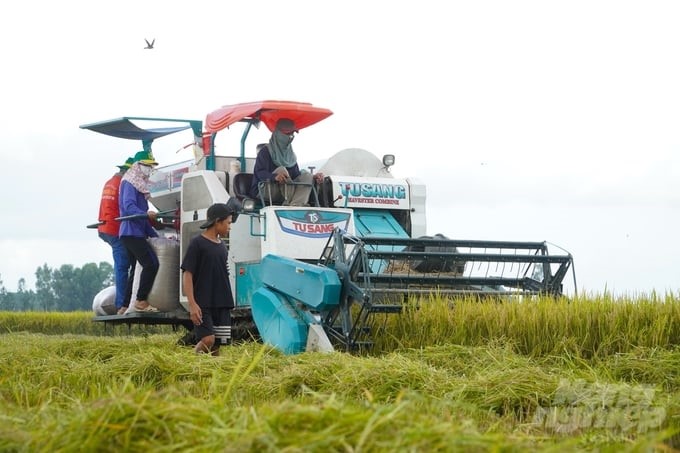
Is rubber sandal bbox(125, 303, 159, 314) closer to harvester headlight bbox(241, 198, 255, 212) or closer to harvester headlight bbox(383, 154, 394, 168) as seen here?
harvester headlight bbox(241, 198, 255, 212)

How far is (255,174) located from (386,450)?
818 centimetres

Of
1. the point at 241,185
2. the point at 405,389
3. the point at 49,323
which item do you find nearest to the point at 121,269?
the point at 241,185

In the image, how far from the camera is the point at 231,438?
3572 mm

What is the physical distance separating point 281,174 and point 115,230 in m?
2.54

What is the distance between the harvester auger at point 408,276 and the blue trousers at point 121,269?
2679 millimetres

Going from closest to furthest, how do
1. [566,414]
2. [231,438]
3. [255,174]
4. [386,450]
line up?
[386,450] < [231,438] < [566,414] < [255,174]

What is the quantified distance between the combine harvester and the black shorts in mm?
813

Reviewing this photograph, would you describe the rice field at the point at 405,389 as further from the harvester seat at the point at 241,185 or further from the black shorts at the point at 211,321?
the harvester seat at the point at 241,185

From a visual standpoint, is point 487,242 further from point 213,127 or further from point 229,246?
point 213,127

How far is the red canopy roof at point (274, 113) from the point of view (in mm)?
11570

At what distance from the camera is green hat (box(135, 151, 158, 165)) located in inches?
474

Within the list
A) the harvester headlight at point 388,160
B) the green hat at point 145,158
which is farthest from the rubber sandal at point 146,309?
the harvester headlight at point 388,160

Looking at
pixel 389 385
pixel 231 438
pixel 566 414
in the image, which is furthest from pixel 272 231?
pixel 231 438

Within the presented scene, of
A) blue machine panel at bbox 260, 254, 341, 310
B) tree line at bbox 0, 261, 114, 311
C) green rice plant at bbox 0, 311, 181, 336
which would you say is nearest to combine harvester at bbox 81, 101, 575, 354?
blue machine panel at bbox 260, 254, 341, 310
